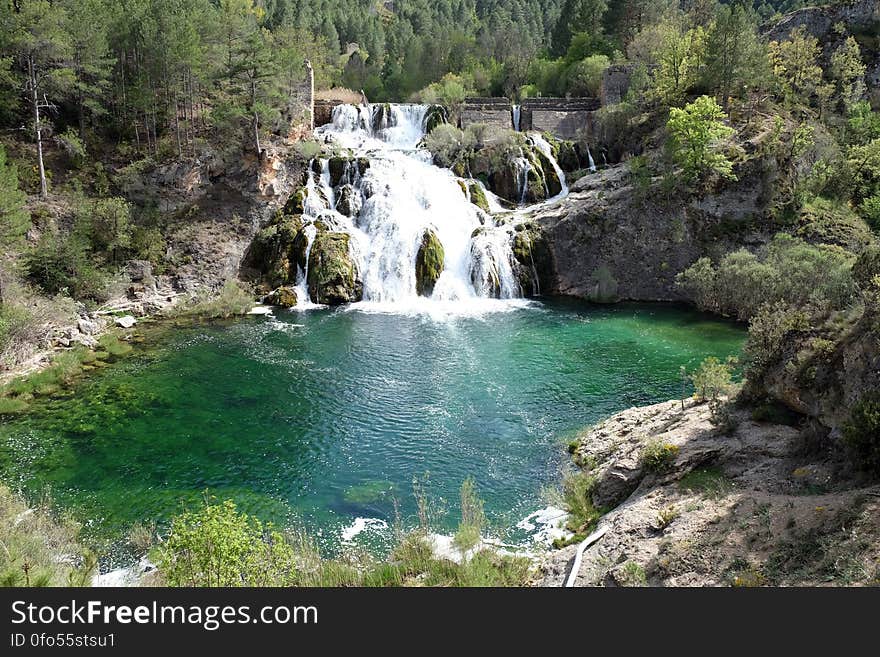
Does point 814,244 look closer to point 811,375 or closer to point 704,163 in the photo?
point 704,163

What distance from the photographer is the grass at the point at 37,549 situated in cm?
959

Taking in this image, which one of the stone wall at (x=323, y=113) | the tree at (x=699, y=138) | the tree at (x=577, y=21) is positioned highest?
the tree at (x=577, y=21)

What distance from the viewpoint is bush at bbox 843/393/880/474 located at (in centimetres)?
1105

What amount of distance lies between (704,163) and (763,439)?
31205mm

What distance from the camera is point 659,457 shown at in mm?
14891

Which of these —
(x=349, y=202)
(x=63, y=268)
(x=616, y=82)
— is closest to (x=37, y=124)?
(x=63, y=268)

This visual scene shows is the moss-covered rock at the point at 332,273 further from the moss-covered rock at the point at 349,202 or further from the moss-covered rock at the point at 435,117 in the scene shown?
the moss-covered rock at the point at 435,117

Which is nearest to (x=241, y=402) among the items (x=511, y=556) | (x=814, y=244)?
(x=511, y=556)

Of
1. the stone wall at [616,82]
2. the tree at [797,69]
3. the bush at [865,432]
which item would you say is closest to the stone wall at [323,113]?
the stone wall at [616,82]

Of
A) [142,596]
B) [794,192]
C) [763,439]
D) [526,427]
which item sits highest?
[794,192]

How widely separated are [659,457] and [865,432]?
4700 mm

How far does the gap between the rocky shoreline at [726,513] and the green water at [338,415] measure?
9.16ft

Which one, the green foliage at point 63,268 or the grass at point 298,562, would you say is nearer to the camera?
the grass at point 298,562

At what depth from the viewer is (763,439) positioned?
14562mm
